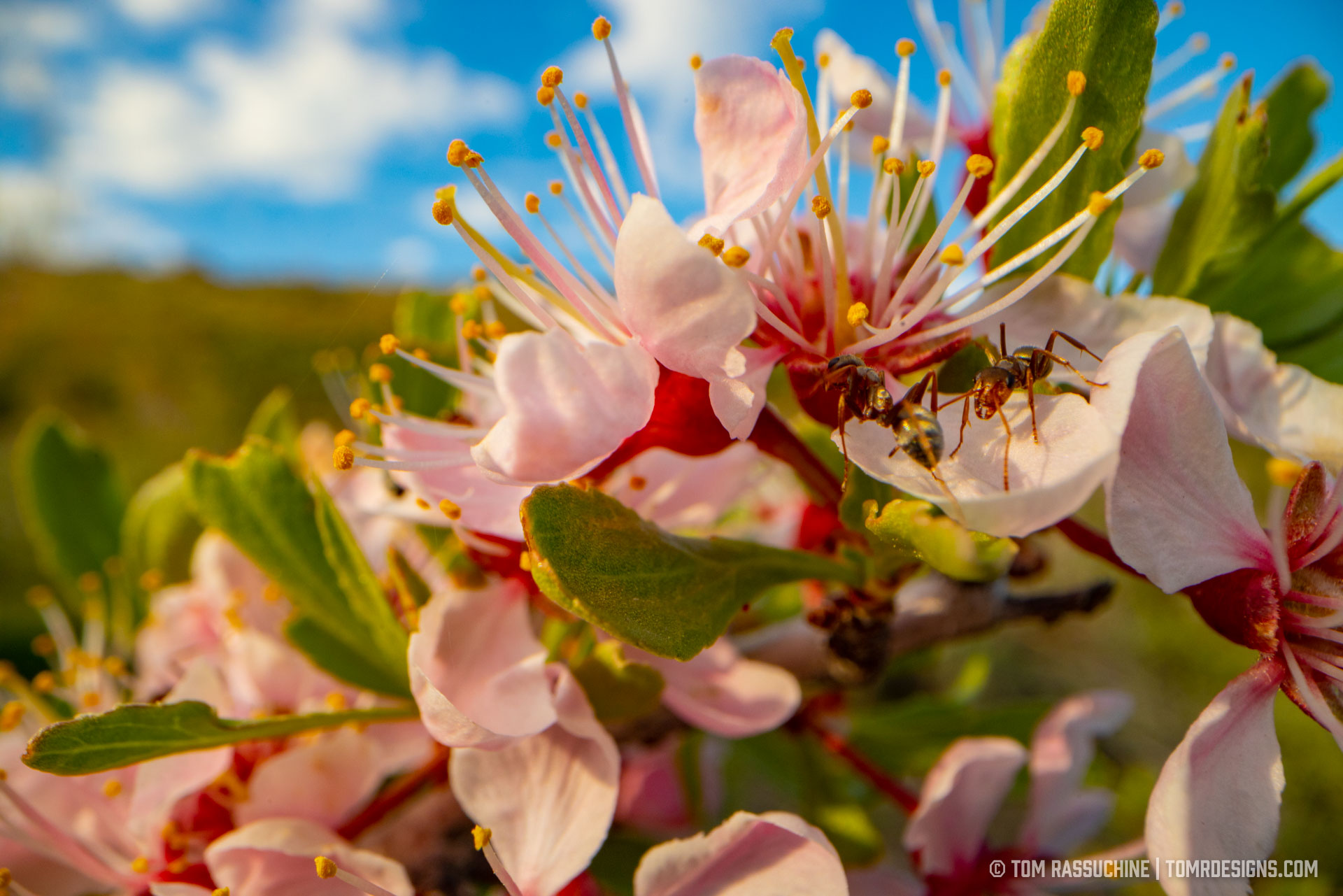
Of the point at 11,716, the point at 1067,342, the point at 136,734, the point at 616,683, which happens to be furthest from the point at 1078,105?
the point at 11,716

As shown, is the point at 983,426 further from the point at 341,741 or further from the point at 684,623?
the point at 341,741

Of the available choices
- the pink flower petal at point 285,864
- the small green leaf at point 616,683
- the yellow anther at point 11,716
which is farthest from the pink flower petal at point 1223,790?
the yellow anther at point 11,716

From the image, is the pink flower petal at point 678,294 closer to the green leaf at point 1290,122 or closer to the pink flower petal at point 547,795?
the pink flower petal at point 547,795

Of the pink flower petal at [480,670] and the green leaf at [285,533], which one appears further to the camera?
the green leaf at [285,533]

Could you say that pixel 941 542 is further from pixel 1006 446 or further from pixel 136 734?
pixel 136 734

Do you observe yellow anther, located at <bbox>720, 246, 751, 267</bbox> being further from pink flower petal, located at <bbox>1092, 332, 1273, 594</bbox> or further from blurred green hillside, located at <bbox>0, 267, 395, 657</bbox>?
blurred green hillside, located at <bbox>0, 267, 395, 657</bbox>

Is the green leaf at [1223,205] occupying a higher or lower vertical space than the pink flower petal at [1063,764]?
higher
